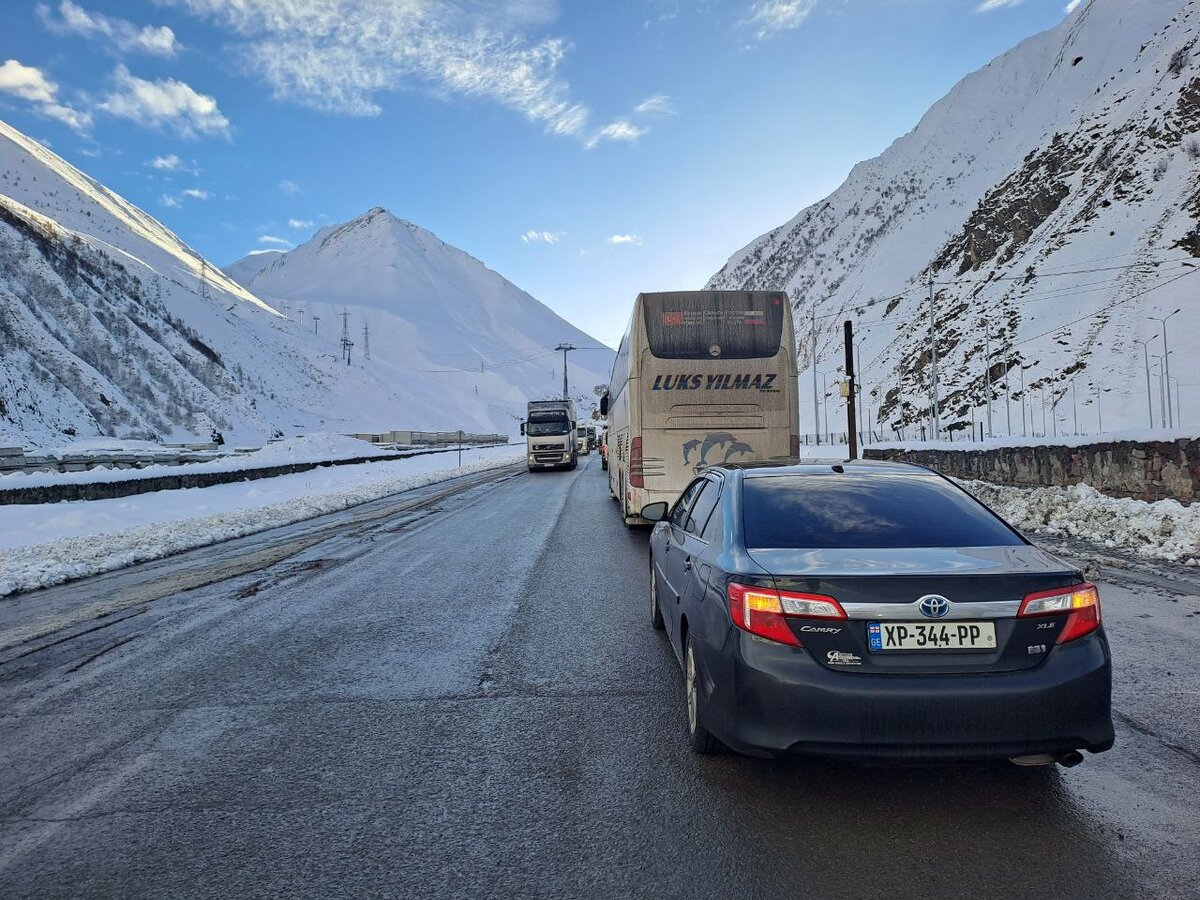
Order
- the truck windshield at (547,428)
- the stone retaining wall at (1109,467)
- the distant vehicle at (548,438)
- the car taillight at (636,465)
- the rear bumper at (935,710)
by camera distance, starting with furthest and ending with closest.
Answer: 1. the truck windshield at (547,428)
2. the distant vehicle at (548,438)
3. the car taillight at (636,465)
4. the stone retaining wall at (1109,467)
5. the rear bumper at (935,710)

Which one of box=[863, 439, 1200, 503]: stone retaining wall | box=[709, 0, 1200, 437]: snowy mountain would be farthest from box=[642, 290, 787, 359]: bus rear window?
box=[709, 0, 1200, 437]: snowy mountain

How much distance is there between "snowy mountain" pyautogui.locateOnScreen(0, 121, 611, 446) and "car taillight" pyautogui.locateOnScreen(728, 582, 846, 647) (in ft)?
143

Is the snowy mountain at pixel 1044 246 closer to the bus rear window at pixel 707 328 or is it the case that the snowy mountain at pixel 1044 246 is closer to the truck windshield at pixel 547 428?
the truck windshield at pixel 547 428

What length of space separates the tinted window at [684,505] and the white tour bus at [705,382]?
18.6 feet

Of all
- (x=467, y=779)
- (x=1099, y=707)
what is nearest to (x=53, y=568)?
(x=467, y=779)

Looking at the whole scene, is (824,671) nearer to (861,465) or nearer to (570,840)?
(570,840)

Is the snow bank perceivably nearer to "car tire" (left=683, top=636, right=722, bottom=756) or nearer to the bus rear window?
the bus rear window

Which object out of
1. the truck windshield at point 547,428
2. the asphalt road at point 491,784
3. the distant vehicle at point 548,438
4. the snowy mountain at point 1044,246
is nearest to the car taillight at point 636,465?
the asphalt road at point 491,784

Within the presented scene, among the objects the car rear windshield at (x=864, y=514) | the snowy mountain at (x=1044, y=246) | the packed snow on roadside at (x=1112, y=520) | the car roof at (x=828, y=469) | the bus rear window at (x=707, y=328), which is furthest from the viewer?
the snowy mountain at (x=1044, y=246)

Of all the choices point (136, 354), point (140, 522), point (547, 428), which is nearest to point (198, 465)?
point (140, 522)

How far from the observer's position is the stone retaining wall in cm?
1083

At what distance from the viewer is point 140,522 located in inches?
585

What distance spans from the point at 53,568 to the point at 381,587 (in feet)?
15.0

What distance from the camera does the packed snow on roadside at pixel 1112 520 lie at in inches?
358
